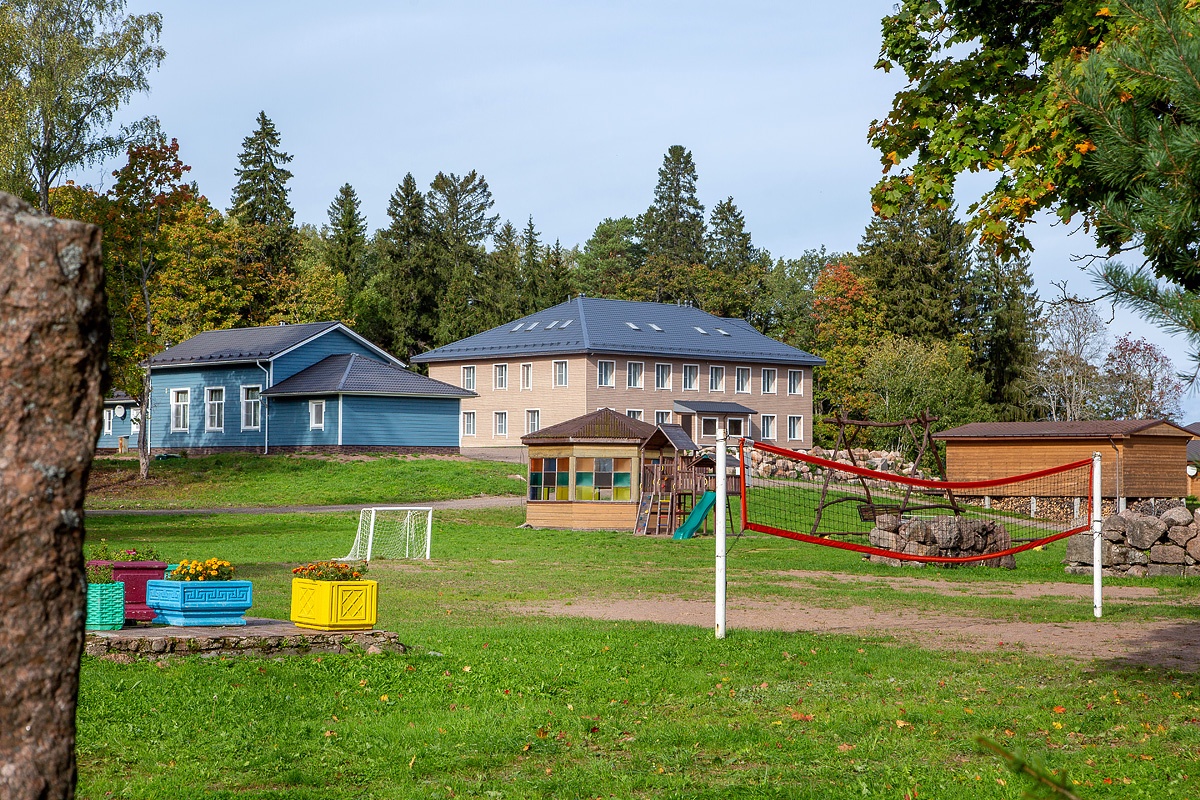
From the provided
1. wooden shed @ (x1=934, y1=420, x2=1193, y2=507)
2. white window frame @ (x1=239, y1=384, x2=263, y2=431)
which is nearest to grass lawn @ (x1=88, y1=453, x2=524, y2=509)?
white window frame @ (x1=239, y1=384, x2=263, y2=431)

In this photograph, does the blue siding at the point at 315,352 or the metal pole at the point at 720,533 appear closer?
the metal pole at the point at 720,533

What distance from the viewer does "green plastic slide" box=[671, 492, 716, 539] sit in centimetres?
→ 3103

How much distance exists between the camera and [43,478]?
2834mm

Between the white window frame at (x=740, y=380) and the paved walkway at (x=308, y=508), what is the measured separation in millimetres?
27101

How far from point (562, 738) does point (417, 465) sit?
40076mm

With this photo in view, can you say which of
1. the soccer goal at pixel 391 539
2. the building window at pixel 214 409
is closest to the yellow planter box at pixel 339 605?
the soccer goal at pixel 391 539

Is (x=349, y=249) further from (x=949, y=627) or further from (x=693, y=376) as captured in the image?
(x=949, y=627)

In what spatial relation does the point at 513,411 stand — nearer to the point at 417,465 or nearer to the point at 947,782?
the point at 417,465

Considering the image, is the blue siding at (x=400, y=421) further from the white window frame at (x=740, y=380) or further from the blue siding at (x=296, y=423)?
the white window frame at (x=740, y=380)

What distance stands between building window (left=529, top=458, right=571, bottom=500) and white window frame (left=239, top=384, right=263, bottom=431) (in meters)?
22.5

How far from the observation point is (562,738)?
316 inches

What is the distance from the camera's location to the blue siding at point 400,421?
2066 inches

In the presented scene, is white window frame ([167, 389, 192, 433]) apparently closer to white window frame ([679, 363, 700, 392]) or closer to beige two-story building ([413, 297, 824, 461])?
beige two-story building ([413, 297, 824, 461])

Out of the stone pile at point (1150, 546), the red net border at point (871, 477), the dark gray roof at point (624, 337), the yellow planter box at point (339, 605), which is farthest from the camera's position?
the dark gray roof at point (624, 337)
